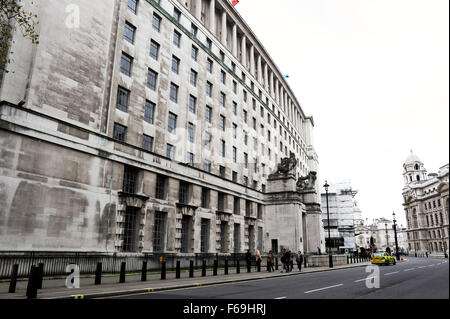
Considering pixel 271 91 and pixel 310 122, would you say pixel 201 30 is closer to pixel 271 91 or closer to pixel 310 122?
pixel 271 91

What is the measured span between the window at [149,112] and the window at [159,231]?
821 cm

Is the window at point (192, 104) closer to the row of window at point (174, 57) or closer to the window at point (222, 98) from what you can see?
the row of window at point (174, 57)

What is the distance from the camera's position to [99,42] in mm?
24328

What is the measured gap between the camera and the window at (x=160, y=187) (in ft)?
91.2

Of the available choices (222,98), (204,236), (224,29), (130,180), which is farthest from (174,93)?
(224,29)

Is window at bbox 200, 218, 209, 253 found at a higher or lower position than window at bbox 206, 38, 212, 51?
lower

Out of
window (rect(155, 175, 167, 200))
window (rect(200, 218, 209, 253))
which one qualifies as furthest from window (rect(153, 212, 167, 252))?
window (rect(200, 218, 209, 253))

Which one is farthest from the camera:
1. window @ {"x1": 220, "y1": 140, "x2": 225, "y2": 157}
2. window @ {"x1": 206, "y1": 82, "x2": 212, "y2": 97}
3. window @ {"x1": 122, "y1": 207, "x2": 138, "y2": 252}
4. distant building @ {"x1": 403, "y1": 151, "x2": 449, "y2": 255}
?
window @ {"x1": 220, "y1": 140, "x2": 225, "y2": 157}

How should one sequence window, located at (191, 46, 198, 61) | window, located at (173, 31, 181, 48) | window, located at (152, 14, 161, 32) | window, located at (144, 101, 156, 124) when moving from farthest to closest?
window, located at (191, 46, 198, 61) < window, located at (173, 31, 181, 48) < window, located at (152, 14, 161, 32) < window, located at (144, 101, 156, 124)

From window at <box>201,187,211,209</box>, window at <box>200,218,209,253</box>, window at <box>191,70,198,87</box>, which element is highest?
window at <box>191,70,198,87</box>

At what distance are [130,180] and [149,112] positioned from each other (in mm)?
6632

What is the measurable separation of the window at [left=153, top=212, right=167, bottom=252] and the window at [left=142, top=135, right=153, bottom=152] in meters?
5.63

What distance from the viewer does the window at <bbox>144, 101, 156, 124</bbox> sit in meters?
28.0

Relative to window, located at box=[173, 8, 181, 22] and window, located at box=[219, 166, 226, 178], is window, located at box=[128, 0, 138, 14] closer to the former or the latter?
window, located at box=[173, 8, 181, 22]
